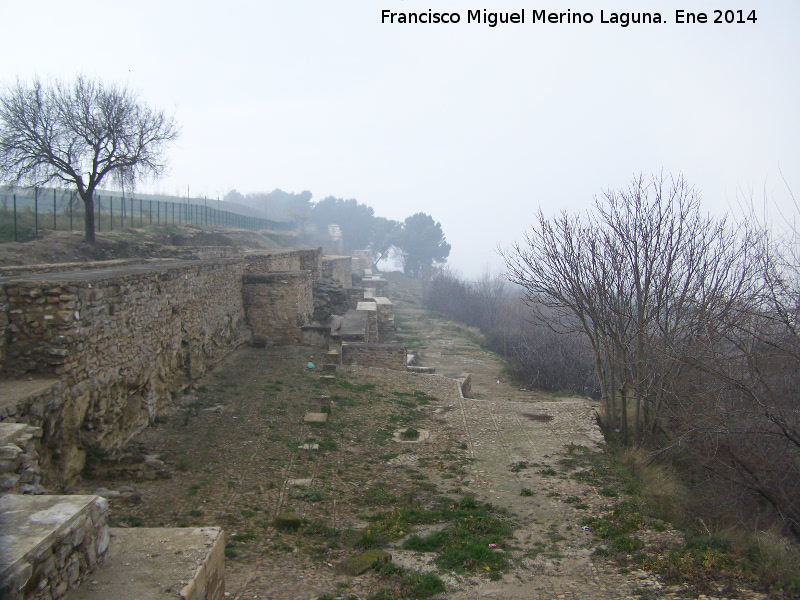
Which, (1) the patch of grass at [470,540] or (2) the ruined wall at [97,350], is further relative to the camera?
(2) the ruined wall at [97,350]

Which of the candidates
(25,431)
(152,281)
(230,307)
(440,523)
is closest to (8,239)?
(230,307)

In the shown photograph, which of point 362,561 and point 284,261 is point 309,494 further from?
point 284,261

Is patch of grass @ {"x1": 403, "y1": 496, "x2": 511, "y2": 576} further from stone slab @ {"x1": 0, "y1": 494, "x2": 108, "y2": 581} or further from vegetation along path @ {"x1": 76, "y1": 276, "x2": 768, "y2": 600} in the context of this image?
stone slab @ {"x1": 0, "y1": 494, "x2": 108, "y2": 581}

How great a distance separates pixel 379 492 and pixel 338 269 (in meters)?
20.7

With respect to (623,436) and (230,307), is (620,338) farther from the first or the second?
(230,307)

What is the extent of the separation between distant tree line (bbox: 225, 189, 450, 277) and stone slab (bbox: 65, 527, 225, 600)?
48.6 meters

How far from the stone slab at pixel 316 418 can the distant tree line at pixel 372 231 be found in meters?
43.9

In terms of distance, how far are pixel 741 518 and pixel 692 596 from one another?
81.0 inches

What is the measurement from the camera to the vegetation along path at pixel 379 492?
4.38m

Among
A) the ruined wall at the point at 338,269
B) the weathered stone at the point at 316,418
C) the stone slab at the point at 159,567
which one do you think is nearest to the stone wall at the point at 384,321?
the ruined wall at the point at 338,269

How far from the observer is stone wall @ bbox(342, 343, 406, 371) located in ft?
42.4

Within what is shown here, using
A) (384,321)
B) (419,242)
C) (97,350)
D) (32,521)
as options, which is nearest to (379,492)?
(97,350)

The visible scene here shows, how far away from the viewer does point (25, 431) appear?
4.16 m

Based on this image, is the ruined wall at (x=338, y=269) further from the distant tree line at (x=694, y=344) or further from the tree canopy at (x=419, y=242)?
the tree canopy at (x=419, y=242)
